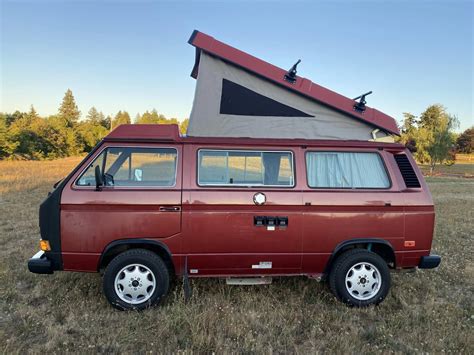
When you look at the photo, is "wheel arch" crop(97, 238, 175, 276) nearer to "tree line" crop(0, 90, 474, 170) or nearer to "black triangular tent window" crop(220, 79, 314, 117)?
"black triangular tent window" crop(220, 79, 314, 117)

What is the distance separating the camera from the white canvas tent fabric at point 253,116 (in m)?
4.38

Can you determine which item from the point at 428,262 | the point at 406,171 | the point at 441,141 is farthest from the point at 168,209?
the point at 441,141

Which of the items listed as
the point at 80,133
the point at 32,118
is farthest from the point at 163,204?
the point at 32,118

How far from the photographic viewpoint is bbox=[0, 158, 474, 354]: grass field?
11.3ft

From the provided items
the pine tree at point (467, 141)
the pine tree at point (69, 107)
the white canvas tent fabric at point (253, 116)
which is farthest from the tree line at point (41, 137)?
the pine tree at point (467, 141)

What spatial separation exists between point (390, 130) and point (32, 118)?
65753 mm

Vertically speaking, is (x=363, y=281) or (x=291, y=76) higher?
(x=291, y=76)

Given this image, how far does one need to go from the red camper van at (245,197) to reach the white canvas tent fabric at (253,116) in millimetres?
13

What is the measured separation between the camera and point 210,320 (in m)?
3.80

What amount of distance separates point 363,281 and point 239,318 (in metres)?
1.69

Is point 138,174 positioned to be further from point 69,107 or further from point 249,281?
point 69,107

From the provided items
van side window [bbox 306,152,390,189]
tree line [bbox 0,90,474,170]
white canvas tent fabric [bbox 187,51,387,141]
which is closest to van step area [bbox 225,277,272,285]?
van side window [bbox 306,152,390,189]

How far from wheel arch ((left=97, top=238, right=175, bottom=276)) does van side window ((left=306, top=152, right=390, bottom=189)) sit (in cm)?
201

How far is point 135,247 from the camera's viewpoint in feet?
13.9
